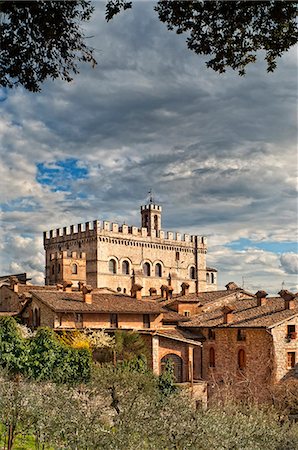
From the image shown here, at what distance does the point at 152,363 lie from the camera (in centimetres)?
2572

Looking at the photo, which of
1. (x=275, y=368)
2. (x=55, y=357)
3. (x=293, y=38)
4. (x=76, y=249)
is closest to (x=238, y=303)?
(x=275, y=368)

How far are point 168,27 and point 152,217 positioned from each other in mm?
45963

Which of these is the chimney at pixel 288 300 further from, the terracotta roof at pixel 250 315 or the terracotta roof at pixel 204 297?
the terracotta roof at pixel 204 297

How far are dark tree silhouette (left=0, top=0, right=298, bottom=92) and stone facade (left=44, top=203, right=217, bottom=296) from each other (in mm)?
39298

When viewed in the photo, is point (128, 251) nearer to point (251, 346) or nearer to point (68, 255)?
point (68, 255)

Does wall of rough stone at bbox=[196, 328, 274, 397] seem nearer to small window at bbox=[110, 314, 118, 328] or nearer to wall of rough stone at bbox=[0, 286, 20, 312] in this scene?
small window at bbox=[110, 314, 118, 328]

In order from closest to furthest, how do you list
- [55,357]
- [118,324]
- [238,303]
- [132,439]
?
[132,439], [55,357], [118,324], [238,303]

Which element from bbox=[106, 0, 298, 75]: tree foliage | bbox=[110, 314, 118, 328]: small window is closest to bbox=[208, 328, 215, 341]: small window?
bbox=[110, 314, 118, 328]: small window

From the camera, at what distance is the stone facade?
149ft

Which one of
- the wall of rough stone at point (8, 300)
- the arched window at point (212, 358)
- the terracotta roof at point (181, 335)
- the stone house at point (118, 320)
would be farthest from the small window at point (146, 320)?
the wall of rough stone at point (8, 300)

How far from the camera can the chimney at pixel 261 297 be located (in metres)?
28.5

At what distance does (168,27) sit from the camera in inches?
217

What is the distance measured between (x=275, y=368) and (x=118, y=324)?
276 inches

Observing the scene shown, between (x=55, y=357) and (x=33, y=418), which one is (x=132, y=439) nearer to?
(x=33, y=418)
